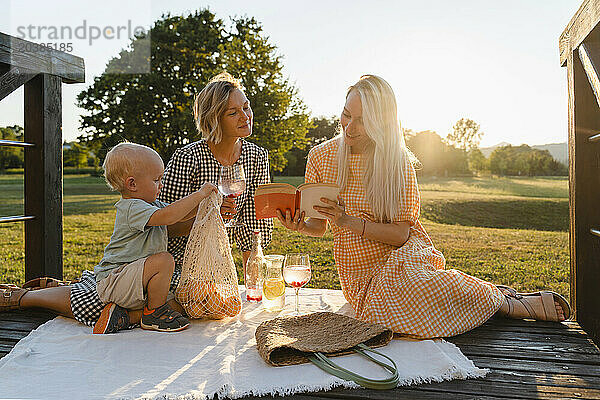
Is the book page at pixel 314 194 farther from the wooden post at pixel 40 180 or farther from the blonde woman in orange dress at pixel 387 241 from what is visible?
the wooden post at pixel 40 180

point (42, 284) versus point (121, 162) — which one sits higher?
point (121, 162)

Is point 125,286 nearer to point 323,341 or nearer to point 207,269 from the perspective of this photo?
point 207,269

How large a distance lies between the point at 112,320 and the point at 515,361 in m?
2.07

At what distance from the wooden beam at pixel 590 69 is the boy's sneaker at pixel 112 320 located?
2.75 meters

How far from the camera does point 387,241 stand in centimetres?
306

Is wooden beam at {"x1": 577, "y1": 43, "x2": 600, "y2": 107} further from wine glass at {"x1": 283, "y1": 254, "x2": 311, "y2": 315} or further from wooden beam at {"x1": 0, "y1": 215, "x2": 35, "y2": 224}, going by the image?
wooden beam at {"x1": 0, "y1": 215, "x2": 35, "y2": 224}

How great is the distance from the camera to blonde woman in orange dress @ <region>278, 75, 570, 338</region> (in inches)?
111

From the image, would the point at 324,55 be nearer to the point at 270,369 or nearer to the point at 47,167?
the point at 47,167

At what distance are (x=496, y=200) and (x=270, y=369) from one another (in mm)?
10036

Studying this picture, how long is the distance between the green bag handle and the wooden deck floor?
0.10ft

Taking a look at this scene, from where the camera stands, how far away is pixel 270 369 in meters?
2.30

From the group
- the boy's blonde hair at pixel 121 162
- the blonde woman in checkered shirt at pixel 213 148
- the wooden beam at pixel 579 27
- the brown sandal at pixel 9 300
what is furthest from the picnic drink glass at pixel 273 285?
the wooden beam at pixel 579 27

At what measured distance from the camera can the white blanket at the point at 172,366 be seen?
2.12 meters

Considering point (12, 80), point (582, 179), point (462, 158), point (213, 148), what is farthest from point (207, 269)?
point (462, 158)
